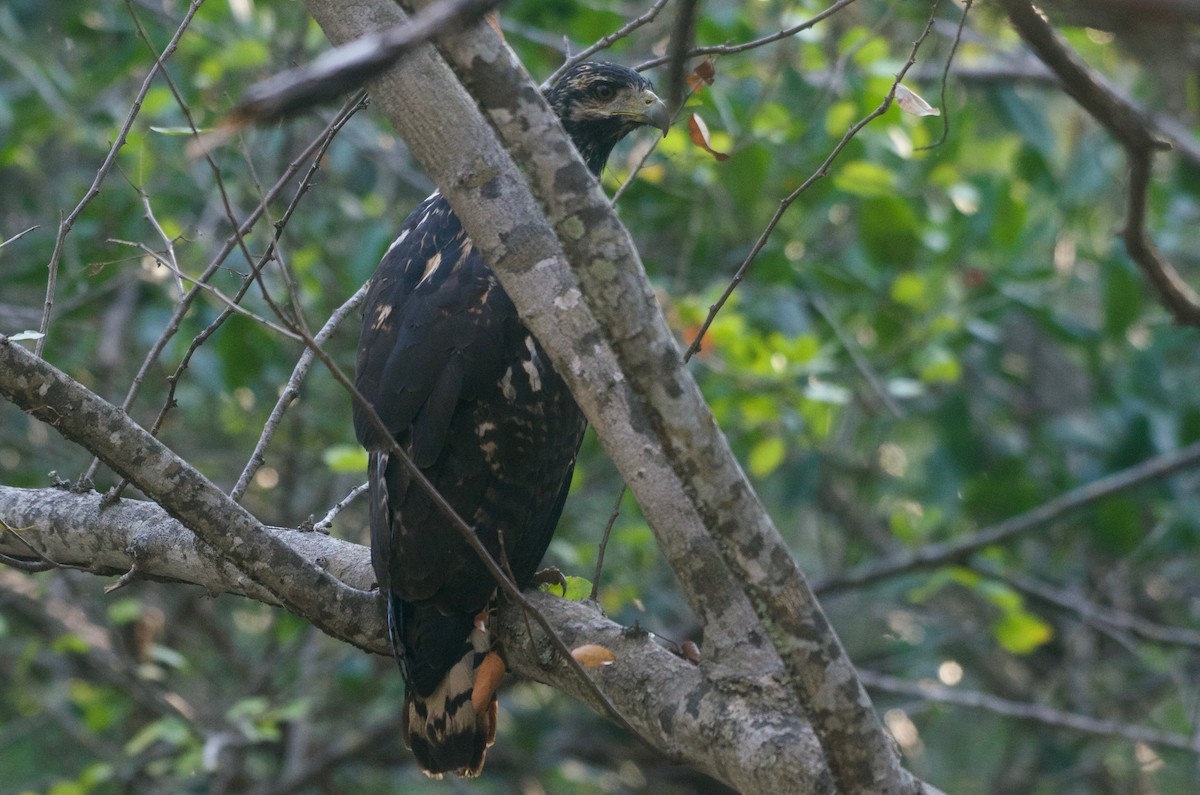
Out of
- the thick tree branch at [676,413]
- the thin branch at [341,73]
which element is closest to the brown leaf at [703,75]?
the thick tree branch at [676,413]

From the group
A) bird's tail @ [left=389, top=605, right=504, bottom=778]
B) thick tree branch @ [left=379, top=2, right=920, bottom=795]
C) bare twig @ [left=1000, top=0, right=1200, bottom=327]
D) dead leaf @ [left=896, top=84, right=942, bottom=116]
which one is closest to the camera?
bare twig @ [left=1000, top=0, right=1200, bottom=327]

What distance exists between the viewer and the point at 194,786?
580cm

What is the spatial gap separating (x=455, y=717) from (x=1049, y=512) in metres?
2.93

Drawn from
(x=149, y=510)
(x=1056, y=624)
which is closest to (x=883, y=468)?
(x=1056, y=624)

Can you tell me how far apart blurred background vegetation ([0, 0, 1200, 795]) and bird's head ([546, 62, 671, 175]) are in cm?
49

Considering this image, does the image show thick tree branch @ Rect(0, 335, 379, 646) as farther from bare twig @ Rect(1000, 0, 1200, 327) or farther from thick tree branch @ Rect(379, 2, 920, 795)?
bare twig @ Rect(1000, 0, 1200, 327)

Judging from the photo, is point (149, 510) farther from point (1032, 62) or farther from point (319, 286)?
point (1032, 62)

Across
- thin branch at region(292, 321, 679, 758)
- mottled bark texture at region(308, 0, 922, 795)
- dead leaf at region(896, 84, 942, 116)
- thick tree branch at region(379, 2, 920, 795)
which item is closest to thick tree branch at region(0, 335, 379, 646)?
thin branch at region(292, 321, 679, 758)

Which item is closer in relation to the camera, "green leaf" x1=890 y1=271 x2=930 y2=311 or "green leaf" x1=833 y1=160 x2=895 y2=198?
"green leaf" x1=833 y1=160 x2=895 y2=198

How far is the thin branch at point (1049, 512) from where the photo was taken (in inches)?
190

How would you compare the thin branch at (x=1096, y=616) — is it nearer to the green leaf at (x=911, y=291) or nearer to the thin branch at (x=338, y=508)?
the green leaf at (x=911, y=291)

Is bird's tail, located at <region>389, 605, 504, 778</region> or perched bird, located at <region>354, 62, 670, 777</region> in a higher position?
perched bird, located at <region>354, 62, 670, 777</region>

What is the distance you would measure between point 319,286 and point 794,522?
3.41 m

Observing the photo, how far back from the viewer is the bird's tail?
2.85 metres
